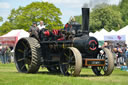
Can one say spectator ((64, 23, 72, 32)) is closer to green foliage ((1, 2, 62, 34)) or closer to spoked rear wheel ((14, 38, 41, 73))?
spoked rear wheel ((14, 38, 41, 73))

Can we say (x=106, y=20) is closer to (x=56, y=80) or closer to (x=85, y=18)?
(x=85, y=18)

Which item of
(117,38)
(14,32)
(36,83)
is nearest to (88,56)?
(36,83)

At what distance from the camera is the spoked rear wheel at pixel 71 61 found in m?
12.6

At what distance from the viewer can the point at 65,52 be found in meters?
13.9

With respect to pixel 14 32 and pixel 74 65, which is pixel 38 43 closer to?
pixel 74 65

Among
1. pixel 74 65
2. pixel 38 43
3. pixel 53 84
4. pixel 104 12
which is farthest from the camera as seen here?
pixel 104 12

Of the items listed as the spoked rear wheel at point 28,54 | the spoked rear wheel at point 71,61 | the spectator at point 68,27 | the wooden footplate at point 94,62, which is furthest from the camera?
the spoked rear wheel at point 28,54

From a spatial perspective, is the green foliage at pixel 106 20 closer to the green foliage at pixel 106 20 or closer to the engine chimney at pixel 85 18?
the green foliage at pixel 106 20

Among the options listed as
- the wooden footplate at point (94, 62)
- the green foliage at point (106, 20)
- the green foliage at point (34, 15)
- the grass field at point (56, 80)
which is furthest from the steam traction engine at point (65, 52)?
the green foliage at point (106, 20)

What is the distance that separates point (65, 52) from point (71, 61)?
79 centimetres

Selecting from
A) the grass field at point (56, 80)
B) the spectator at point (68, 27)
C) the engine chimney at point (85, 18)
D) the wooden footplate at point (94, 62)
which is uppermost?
the engine chimney at point (85, 18)

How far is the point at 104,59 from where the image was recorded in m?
13.5

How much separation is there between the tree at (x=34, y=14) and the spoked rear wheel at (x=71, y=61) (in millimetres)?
42001

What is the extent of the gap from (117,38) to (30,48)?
1151 centimetres
